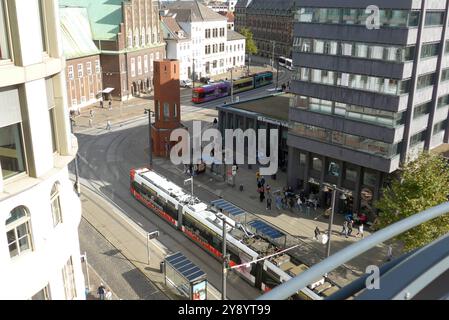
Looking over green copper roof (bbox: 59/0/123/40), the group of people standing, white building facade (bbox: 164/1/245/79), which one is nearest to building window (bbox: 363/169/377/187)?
the group of people standing

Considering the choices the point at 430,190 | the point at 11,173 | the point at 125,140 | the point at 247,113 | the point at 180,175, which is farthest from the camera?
the point at 125,140

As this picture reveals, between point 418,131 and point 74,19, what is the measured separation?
57.9m

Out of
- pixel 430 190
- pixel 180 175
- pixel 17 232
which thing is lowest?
pixel 180 175

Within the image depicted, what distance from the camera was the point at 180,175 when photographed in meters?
43.3

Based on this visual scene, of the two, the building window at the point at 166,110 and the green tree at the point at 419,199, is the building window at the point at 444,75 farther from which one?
the building window at the point at 166,110

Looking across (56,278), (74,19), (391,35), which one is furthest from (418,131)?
(74,19)

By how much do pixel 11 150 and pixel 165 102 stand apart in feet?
123

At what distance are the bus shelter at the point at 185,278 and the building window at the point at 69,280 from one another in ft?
33.9

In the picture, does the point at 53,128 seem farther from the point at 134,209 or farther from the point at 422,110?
the point at 422,110

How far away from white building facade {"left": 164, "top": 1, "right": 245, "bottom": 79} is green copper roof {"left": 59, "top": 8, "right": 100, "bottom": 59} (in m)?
21.1

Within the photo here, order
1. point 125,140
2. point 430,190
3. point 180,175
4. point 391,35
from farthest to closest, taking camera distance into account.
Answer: point 125,140
point 180,175
point 391,35
point 430,190

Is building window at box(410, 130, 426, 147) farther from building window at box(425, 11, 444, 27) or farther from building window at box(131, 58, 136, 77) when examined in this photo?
building window at box(131, 58, 136, 77)

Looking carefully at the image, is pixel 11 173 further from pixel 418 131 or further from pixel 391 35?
pixel 418 131

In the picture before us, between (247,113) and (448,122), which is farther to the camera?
(247,113)
